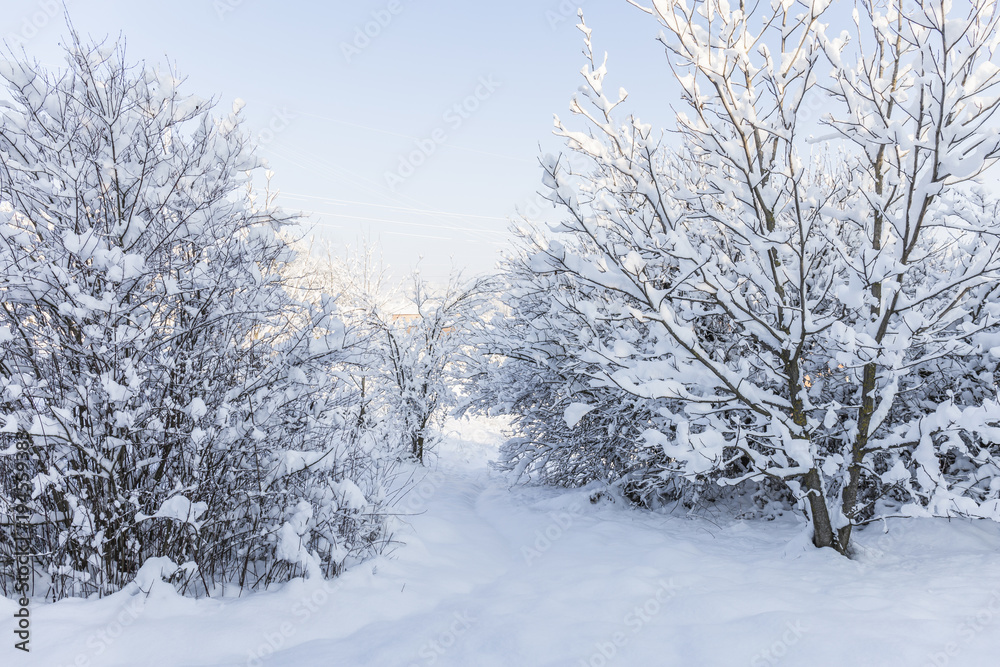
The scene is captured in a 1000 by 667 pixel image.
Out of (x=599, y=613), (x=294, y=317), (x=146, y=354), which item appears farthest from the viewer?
(x=294, y=317)

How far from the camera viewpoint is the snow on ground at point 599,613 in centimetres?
231

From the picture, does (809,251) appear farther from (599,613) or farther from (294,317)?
(294,317)

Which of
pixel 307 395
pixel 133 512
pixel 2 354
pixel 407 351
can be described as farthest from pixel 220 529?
pixel 407 351

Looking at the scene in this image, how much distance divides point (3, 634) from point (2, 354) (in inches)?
57.1
